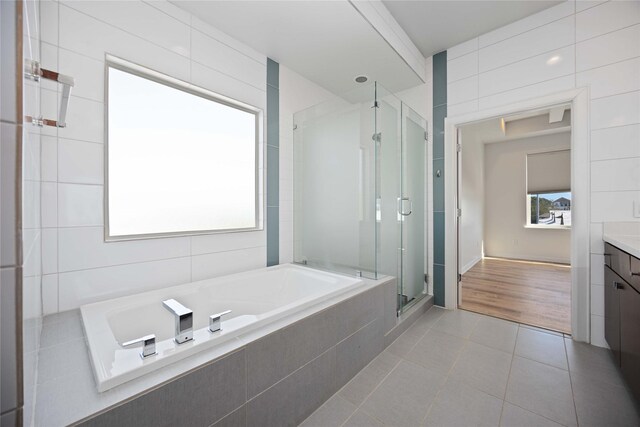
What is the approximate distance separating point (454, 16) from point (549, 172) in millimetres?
4611

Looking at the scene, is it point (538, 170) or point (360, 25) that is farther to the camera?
point (538, 170)

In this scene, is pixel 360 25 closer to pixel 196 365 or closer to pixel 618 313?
pixel 196 365

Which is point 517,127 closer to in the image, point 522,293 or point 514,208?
point 514,208

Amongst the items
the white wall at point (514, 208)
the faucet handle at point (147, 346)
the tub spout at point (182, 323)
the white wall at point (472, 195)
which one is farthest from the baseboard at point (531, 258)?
the faucet handle at point (147, 346)

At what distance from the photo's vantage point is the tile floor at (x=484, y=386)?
1.26 m

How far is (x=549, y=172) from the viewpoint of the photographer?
5.12 m

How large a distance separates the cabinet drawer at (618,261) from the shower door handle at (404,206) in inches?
53.5

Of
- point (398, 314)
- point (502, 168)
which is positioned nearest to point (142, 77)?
point (398, 314)

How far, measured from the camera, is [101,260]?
4.69 feet

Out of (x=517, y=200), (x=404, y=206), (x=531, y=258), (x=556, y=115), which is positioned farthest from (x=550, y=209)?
(x=404, y=206)

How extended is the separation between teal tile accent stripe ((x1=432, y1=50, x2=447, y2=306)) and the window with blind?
401 centimetres

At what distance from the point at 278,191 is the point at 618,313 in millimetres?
2438

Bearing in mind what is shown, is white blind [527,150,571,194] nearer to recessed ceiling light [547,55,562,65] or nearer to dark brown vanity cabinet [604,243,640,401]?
recessed ceiling light [547,55,562,65]

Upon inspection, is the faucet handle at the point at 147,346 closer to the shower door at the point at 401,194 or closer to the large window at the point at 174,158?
the large window at the point at 174,158
